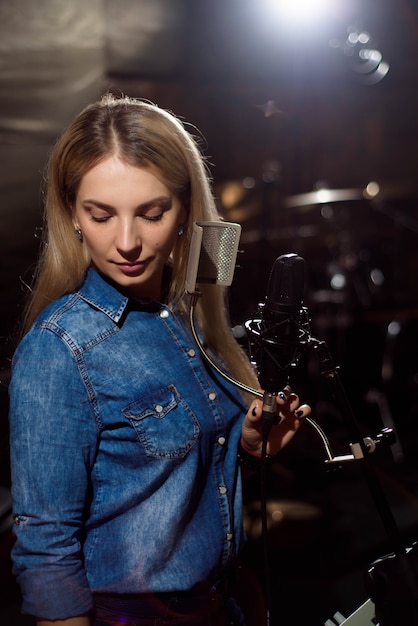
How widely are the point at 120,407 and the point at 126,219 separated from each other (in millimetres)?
286

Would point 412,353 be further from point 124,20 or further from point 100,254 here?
point 100,254

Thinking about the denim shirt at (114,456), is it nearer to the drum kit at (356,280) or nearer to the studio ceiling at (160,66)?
the studio ceiling at (160,66)

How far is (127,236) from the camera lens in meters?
0.91

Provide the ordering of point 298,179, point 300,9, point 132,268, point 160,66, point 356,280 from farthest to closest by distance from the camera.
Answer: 1. point 298,179
2. point 356,280
3. point 300,9
4. point 160,66
5. point 132,268

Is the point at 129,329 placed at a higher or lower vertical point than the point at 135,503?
higher

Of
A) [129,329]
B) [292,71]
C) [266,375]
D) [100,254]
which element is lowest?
[266,375]

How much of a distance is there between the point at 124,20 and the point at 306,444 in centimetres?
222

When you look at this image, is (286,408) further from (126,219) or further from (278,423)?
(126,219)

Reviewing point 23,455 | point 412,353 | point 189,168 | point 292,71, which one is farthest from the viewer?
point 412,353

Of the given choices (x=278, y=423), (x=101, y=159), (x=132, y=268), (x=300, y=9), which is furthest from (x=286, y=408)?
(x=300, y=9)

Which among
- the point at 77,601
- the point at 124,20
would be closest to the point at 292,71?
the point at 124,20

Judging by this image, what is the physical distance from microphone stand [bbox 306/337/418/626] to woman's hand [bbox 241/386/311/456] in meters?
0.10

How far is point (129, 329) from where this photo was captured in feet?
3.30

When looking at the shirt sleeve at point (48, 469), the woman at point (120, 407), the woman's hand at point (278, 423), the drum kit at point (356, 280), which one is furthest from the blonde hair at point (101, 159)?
the drum kit at point (356, 280)
